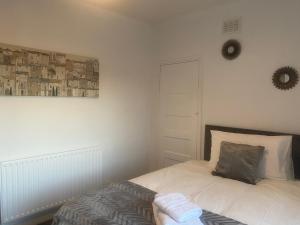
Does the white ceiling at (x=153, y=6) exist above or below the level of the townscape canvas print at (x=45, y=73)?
above

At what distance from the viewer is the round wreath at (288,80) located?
2432 mm

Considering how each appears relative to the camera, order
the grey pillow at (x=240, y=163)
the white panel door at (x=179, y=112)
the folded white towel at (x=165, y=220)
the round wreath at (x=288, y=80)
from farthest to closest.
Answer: the white panel door at (x=179, y=112)
the round wreath at (x=288, y=80)
the grey pillow at (x=240, y=163)
the folded white towel at (x=165, y=220)

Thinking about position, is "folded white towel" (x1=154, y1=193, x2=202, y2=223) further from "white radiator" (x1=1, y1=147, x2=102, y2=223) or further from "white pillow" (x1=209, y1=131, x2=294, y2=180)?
"white radiator" (x1=1, y1=147, x2=102, y2=223)

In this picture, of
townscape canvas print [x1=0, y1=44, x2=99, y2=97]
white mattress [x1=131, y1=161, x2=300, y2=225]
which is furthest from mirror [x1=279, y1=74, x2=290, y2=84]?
townscape canvas print [x1=0, y1=44, x2=99, y2=97]

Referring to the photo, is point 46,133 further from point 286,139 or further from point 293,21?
point 293,21

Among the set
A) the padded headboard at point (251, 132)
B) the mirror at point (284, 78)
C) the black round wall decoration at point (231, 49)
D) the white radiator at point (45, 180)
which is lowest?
the white radiator at point (45, 180)

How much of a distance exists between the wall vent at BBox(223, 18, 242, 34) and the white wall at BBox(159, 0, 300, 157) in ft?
0.15

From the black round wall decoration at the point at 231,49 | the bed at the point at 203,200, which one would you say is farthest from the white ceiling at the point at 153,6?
the bed at the point at 203,200

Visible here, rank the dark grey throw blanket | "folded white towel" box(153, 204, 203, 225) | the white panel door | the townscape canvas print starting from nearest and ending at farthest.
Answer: "folded white towel" box(153, 204, 203, 225) → the dark grey throw blanket → the townscape canvas print → the white panel door

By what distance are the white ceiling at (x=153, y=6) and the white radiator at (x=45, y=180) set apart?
1.76 metres

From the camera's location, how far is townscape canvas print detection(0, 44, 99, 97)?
91.4 inches

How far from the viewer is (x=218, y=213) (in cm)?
162

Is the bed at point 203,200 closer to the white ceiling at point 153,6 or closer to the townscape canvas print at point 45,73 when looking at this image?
the townscape canvas print at point 45,73

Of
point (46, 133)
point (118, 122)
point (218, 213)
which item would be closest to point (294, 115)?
point (218, 213)
